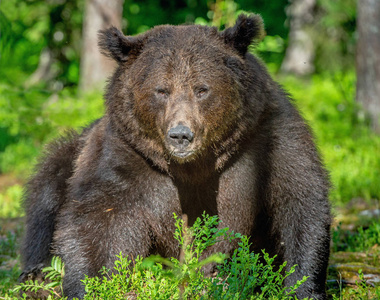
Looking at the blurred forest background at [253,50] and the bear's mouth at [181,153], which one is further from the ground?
the bear's mouth at [181,153]

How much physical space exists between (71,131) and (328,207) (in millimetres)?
2744

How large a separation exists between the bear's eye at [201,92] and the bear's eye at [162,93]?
0.72 ft

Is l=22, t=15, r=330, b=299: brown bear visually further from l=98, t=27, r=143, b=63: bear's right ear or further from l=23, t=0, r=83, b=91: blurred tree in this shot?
l=23, t=0, r=83, b=91: blurred tree

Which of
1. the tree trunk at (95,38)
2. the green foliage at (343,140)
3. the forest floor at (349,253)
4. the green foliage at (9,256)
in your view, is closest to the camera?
the forest floor at (349,253)

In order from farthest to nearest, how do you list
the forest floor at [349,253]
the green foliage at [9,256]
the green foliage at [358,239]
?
the green foliage at [358,239]
the green foliage at [9,256]
the forest floor at [349,253]

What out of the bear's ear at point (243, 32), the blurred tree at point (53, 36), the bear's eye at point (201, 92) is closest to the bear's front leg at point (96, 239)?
the bear's eye at point (201, 92)

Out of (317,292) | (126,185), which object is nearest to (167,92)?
(126,185)

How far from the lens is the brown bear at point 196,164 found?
4602 mm

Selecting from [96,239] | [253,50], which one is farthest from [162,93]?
[96,239]

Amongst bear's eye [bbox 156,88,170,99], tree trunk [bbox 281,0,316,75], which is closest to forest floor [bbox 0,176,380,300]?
bear's eye [bbox 156,88,170,99]

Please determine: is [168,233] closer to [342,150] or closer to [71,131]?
[71,131]

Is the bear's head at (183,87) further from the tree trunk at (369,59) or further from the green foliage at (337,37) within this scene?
the green foliage at (337,37)

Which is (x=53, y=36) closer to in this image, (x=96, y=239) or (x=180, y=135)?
(x=96, y=239)

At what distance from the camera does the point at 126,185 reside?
4.67 meters
